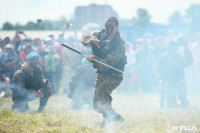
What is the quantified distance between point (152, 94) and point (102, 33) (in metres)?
6.90

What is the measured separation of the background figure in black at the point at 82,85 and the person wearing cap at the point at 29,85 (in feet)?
3.49

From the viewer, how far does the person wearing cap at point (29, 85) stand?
984cm

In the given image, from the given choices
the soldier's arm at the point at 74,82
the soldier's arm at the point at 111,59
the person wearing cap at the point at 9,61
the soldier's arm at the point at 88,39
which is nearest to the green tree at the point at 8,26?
the person wearing cap at the point at 9,61

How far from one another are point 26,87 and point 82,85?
196cm

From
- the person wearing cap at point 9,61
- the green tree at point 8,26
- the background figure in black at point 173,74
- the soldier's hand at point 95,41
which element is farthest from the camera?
the green tree at point 8,26

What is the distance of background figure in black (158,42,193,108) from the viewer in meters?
11.1

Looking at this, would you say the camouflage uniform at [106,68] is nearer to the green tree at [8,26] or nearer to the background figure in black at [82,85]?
the background figure in black at [82,85]

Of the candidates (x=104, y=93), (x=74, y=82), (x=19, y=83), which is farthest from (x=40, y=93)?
(x=104, y=93)

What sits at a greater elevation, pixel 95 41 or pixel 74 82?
pixel 95 41

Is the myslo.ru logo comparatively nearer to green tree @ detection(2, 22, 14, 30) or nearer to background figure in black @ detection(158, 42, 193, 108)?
background figure in black @ detection(158, 42, 193, 108)

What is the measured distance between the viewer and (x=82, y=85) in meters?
10.9

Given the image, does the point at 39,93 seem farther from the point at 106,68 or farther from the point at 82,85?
the point at 106,68

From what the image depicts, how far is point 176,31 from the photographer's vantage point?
18.4m

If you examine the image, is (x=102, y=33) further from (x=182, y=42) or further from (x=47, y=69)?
(x=47, y=69)
